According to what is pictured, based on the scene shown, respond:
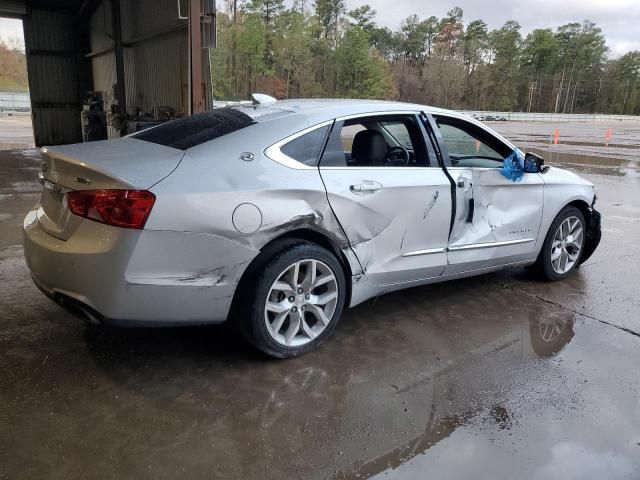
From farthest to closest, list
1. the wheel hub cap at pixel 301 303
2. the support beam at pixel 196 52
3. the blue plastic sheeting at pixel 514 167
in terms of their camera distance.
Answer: the support beam at pixel 196 52, the blue plastic sheeting at pixel 514 167, the wheel hub cap at pixel 301 303

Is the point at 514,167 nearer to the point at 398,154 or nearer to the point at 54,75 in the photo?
the point at 398,154

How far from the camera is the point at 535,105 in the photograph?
3893 inches

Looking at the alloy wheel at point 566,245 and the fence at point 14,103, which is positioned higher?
the alloy wheel at point 566,245

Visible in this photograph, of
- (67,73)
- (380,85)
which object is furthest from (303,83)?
(67,73)

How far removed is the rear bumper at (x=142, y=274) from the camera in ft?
8.61

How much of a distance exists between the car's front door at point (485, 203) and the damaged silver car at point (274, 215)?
0.01 meters

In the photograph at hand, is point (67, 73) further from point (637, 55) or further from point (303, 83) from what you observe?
point (637, 55)

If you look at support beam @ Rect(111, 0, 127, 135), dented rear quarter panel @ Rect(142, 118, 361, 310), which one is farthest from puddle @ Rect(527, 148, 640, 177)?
support beam @ Rect(111, 0, 127, 135)

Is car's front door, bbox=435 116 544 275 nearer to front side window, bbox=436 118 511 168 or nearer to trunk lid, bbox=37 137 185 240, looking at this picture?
front side window, bbox=436 118 511 168

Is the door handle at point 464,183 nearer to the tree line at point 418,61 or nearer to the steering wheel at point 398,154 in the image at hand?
the steering wheel at point 398,154

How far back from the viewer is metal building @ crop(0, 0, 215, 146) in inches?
370

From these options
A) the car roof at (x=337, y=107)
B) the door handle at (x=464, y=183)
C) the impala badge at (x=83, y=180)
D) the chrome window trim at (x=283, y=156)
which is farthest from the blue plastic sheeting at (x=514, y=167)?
the impala badge at (x=83, y=180)

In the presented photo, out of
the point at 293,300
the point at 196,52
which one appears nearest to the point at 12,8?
the point at 196,52

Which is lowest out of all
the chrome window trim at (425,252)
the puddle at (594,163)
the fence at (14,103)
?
the fence at (14,103)
